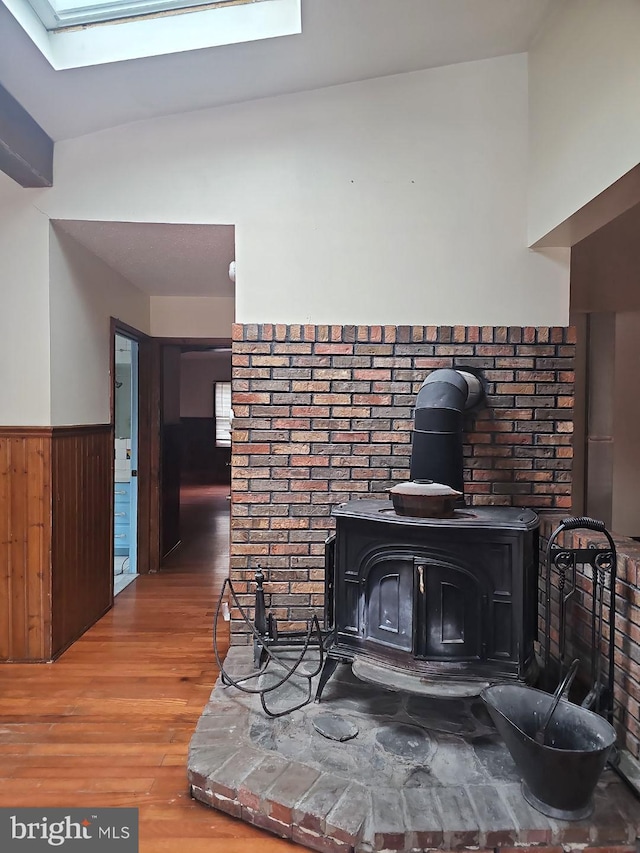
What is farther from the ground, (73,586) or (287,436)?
(287,436)

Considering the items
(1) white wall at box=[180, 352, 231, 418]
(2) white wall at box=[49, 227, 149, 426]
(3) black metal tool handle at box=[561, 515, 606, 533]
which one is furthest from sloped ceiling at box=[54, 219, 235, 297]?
(1) white wall at box=[180, 352, 231, 418]

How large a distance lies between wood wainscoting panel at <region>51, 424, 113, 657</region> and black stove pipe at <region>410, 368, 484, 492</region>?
72.1 inches

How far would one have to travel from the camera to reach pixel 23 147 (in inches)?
93.4

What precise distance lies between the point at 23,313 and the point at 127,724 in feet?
6.49

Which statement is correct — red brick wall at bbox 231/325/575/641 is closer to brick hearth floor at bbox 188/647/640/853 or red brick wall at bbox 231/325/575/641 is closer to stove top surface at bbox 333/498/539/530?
stove top surface at bbox 333/498/539/530

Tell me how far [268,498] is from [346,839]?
1408mm

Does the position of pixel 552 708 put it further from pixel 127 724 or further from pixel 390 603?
pixel 127 724

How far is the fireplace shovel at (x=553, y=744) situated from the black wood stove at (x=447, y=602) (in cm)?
14

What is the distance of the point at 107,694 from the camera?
239 cm

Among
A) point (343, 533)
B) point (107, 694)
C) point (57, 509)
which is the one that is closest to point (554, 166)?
point (343, 533)

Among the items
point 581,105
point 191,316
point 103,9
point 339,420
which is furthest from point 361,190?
point 191,316

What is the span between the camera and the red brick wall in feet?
8.51

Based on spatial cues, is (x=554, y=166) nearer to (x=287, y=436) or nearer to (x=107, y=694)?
(x=287, y=436)

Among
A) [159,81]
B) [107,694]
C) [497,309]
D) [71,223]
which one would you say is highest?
[159,81]
